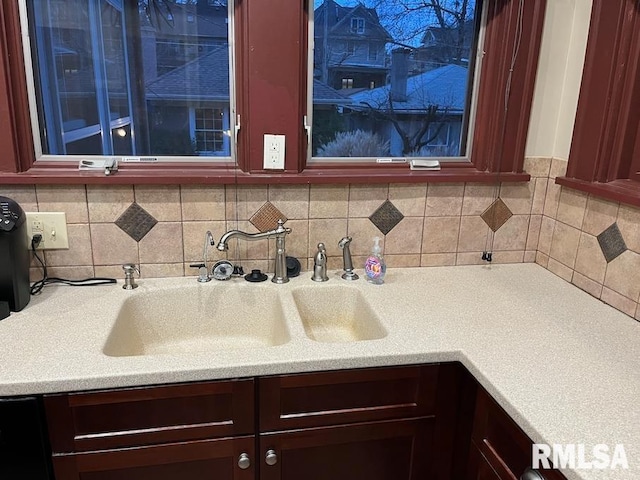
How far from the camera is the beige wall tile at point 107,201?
5.06 feet

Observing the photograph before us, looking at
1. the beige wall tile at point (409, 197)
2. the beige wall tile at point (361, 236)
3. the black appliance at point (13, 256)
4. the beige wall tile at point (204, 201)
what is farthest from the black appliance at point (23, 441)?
the beige wall tile at point (409, 197)

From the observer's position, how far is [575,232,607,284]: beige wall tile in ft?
5.04

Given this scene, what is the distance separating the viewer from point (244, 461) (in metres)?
1.23

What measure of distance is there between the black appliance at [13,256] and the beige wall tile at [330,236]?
0.85m

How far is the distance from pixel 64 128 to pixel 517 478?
1595 mm

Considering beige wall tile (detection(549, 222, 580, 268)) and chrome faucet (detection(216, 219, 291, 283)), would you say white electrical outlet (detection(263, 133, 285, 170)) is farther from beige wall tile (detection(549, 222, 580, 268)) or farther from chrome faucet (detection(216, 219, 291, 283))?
beige wall tile (detection(549, 222, 580, 268))

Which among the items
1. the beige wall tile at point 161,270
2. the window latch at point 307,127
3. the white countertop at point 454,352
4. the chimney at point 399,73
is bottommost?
the white countertop at point 454,352

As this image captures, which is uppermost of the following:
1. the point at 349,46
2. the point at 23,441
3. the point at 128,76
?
the point at 349,46

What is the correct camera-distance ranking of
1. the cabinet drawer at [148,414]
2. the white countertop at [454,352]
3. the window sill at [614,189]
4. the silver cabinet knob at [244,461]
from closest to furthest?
1. the white countertop at [454,352]
2. the cabinet drawer at [148,414]
3. the silver cabinet knob at [244,461]
4. the window sill at [614,189]

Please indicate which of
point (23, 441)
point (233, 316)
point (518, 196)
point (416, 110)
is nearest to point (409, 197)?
point (416, 110)

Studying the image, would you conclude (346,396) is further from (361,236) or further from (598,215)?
(598,215)

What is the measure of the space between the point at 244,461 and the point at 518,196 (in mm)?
1294

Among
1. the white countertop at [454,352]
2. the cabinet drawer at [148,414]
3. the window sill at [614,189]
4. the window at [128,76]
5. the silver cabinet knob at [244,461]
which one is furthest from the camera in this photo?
the window at [128,76]

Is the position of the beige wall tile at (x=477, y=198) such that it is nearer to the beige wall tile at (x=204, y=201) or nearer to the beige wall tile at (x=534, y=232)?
the beige wall tile at (x=534, y=232)
